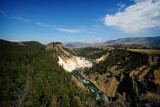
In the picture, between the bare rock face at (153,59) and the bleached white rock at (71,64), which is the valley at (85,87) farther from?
the bleached white rock at (71,64)

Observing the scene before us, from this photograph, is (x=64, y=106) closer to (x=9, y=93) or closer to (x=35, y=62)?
(x=9, y=93)

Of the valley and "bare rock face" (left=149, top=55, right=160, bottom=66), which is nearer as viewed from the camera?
the valley

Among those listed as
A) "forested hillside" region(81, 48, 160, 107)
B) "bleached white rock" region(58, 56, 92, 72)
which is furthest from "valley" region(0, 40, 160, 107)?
"bleached white rock" region(58, 56, 92, 72)

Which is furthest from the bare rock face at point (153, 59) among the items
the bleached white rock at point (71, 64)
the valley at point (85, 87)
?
the bleached white rock at point (71, 64)

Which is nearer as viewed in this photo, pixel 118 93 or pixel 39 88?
pixel 39 88

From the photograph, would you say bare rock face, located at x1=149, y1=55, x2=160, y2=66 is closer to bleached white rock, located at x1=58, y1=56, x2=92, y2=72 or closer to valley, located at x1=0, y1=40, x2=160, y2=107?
valley, located at x1=0, y1=40, x2=160, y2=107

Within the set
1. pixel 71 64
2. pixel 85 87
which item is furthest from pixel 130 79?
pixel 71 64

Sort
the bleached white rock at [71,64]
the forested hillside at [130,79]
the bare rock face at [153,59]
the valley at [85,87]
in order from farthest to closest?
1. the bleached white rock at [71,64]
2. the bare rock face at [153,59]
3. the forested hillside at [130,79]
4. the valley at [85,87]

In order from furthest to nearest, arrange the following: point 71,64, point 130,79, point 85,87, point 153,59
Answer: point 71,64
point 153,59
point 85,87
point 130,79

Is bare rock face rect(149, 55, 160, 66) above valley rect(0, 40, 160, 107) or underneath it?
above

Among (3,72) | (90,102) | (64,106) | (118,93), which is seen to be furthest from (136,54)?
(3,72)

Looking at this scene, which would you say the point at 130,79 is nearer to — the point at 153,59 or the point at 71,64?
the point at 153,59
